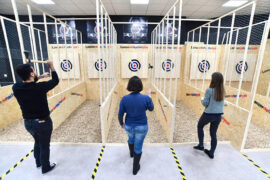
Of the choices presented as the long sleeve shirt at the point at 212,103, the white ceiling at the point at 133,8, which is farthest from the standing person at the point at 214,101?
the white ceiling at the point at 133,8

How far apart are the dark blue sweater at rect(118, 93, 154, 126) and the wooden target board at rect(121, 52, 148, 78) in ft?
9.42

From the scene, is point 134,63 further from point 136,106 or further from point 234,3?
point 234,3

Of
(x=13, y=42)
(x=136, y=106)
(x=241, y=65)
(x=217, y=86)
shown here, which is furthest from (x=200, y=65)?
(x=13, y=42)

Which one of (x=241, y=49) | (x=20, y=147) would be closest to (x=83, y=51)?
(x=20, y=147)

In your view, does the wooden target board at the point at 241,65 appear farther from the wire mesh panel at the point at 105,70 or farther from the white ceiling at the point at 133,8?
the wire mesh panel at the point at 105,70

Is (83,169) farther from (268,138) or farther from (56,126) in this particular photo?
(268,138)

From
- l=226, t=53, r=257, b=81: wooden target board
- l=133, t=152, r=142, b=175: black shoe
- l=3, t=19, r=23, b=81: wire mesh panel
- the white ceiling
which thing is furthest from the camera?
l=3, t=19, r=23, b=81: wire mesh panel

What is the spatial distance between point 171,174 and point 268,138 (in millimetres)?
2053

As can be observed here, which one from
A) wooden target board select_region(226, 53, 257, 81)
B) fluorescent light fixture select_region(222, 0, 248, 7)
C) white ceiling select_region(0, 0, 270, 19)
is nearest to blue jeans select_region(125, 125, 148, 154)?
wooden target board select_region(226, 53, 257, 81)

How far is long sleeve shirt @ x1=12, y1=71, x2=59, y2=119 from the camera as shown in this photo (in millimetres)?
1301

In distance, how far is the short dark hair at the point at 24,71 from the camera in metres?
1.26

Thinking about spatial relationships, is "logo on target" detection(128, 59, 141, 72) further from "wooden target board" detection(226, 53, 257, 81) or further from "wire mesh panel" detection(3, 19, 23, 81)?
"wire mesh panel" detection(3, 19, 23, 81)

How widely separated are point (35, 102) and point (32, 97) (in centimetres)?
6

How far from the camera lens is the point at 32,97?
4.39 ft
